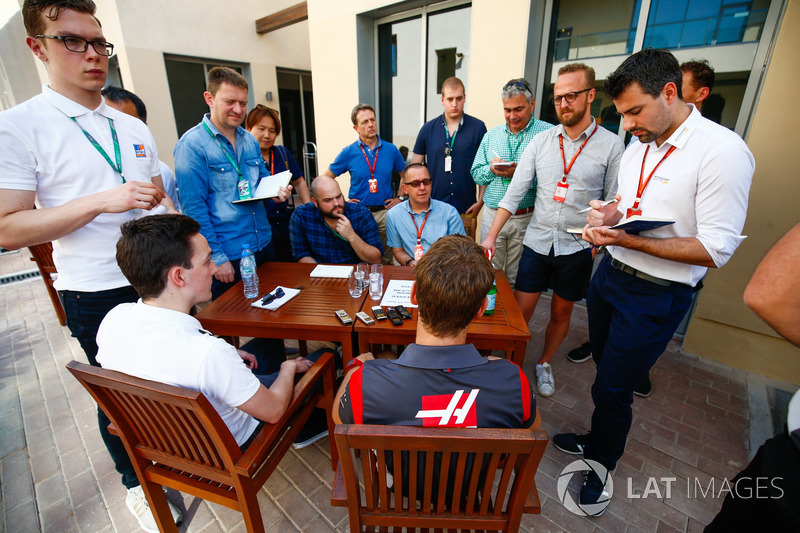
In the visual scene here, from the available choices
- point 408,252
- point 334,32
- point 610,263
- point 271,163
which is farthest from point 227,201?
point 334,32

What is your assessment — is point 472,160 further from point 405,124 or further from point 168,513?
point 168,513

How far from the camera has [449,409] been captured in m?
1.08

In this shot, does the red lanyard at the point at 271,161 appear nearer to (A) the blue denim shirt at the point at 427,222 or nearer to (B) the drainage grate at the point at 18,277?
(A) the blue denim shirt at the point at 427,222

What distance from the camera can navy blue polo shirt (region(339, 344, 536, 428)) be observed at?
1.08 m

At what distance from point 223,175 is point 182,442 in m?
1.80

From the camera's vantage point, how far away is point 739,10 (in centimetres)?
276

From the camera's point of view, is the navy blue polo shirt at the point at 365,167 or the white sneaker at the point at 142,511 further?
the navy blue polo shirt at the point at 365,167

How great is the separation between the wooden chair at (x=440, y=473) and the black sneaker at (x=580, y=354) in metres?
2.10

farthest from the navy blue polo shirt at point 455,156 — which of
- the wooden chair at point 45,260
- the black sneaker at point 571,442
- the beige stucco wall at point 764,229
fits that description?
the wooden chair at point 45,260

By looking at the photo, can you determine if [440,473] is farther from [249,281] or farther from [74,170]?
[74,170]

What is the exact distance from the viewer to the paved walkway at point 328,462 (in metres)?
1.87

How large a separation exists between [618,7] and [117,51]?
8.32 metres

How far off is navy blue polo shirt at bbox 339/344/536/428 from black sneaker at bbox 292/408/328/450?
4.51ft

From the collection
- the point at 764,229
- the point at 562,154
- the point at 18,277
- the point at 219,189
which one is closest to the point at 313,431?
the point at 219,189
